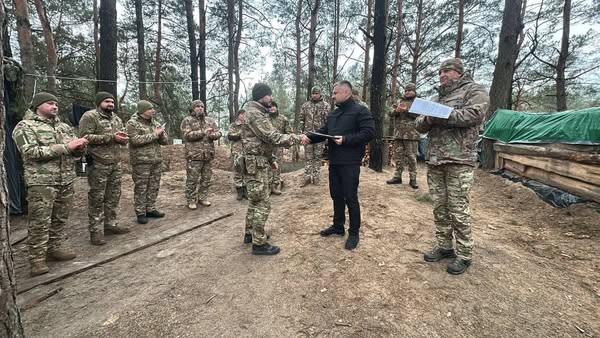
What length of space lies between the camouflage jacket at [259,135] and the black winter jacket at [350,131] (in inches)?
19.7

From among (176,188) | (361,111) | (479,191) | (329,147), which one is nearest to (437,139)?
(361,111)

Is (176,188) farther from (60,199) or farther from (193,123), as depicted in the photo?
(60,199)

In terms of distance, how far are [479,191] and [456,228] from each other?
13.7 feet

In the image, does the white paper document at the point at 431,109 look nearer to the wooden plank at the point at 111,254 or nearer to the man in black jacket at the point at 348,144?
the man in black jacket at the point at 348,144

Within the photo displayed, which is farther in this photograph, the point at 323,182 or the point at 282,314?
the point at 323,182

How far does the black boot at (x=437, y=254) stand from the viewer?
3080mm

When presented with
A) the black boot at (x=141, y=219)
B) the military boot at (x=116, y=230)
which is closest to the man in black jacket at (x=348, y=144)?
the military boot at (x=116, y=230)

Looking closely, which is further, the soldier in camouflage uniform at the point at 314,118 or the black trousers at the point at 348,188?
the soldier in camouflage uniform at the point at 314,118

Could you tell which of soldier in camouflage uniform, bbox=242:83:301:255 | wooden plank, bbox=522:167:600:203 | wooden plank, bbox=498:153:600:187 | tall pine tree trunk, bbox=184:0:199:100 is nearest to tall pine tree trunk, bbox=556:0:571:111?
wooden plank, bbox=498:153:600:187

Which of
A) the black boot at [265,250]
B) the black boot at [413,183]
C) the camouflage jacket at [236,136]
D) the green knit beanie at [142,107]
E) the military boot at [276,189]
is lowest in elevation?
the black boot at [265,250]

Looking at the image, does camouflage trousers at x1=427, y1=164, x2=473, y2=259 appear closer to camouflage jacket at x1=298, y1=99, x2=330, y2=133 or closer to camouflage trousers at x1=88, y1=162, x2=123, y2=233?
camouflage jacket at x1=298, y1=99, x2=330, y2=133

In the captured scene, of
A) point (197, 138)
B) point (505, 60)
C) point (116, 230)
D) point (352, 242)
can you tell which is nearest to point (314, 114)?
point (197, 138)

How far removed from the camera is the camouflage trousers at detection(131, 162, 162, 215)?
4900 mm

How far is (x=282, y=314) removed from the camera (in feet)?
7.90
